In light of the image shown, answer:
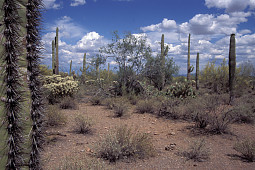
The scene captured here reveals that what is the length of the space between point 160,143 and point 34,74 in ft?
15.8

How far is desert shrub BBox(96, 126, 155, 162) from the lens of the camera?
481 cm

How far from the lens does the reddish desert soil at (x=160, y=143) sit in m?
4.71

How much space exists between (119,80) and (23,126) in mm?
12278

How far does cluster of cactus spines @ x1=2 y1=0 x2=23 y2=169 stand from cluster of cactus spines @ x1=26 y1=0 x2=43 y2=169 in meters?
0.12

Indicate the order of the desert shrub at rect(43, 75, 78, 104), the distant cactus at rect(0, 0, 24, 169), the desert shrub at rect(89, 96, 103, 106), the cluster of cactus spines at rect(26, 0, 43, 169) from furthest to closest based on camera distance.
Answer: the desert shrub at rect(89, 96, 103, 106), the desert shrub at rect(43, 75, 78, 104), the cluster of cactus spines at rect(26, 0, 43, 169), the distant cactus at rect(0, 0, 24, 169)

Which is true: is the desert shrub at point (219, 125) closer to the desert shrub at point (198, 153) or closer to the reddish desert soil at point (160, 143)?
the reddish desert soil at point (160, 143)

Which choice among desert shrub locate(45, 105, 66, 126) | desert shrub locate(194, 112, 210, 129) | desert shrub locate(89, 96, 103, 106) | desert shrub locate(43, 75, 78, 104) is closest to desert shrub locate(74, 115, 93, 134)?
desert shrub locate(45, 105, 66, 126)

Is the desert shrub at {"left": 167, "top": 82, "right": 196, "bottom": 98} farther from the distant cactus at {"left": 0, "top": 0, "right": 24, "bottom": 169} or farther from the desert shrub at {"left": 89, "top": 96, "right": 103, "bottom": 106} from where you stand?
the distant cactus at {"left": 0, "top": 0, "right": 24, "bottom": 169}

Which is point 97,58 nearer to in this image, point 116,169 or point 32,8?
point 116,169

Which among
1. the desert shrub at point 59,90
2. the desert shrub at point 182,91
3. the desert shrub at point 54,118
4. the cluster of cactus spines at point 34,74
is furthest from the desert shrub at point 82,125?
the desert shrub at point 182,91

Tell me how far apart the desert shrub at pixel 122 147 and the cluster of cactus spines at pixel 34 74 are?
8.06 feet

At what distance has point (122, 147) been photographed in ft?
16.1

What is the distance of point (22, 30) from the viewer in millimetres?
2211

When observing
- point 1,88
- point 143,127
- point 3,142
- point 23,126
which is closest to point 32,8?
point 1,88
